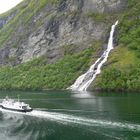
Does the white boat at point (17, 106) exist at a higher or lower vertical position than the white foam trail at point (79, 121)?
higher

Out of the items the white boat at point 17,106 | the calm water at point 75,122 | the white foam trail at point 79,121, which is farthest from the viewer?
the white boat at point 17,106

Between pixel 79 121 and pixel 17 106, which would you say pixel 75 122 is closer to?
pixel 79 121

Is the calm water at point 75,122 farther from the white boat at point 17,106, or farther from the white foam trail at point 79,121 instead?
the white boat at point 17,106

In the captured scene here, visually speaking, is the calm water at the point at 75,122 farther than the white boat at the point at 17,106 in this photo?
No

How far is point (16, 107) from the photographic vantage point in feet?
422

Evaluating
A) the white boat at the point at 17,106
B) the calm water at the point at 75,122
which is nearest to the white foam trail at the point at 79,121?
the calm water at the point at 75,122

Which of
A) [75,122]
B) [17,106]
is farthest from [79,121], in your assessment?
[17,106]

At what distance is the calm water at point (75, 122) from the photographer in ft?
289

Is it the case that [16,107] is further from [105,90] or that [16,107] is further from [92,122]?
[105,90]

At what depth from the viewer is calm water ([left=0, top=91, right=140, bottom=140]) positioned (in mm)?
88000

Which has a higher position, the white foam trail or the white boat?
the white boat

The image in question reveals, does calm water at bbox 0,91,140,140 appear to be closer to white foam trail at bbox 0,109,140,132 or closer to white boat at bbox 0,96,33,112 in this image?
white foam trail at bbox 0,109,140,132

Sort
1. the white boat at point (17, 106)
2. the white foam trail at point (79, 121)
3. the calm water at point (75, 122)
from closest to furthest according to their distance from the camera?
the calm water at point (75, 122) < the white foam trail at point (79, 121) < the white boat at point (17, 106)

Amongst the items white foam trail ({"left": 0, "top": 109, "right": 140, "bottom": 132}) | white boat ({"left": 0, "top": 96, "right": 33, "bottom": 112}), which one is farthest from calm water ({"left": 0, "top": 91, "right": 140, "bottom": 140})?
white boat ({"left": 0, "top": 96, "right": 33, "bottom": 112})
